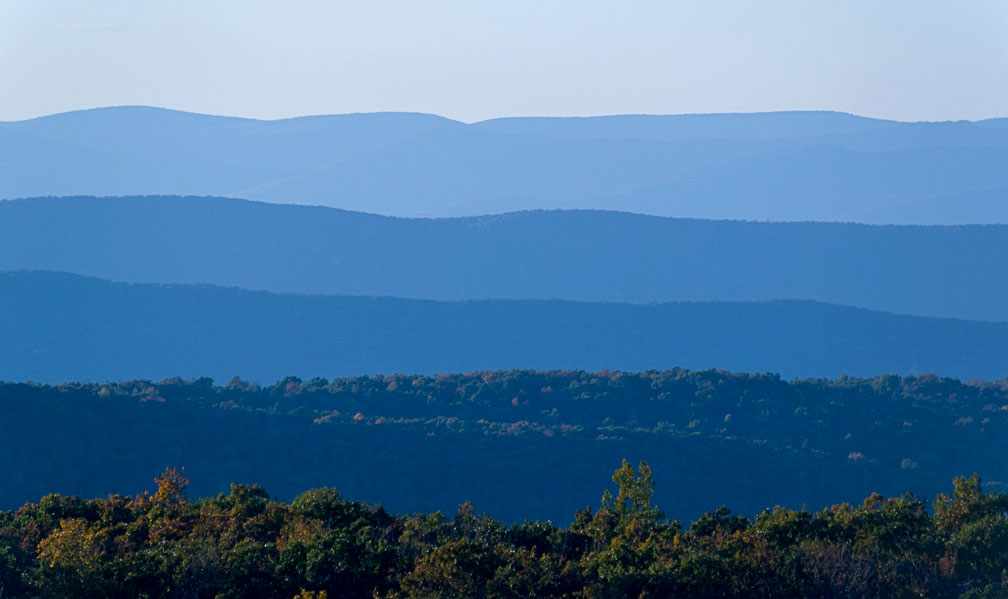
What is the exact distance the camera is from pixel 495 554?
1972 cm

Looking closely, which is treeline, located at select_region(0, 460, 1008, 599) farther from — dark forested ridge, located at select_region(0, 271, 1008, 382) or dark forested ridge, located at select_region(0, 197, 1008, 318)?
dark forested ridge, located at select_region(0, 197, 1008, 318)

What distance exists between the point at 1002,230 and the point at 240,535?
172 m

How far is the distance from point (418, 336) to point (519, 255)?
55.1 m

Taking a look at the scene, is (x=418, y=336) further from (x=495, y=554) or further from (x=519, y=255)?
(x=495, y=554)

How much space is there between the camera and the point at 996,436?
236 ft

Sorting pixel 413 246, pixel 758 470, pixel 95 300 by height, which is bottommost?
pixel 758 470

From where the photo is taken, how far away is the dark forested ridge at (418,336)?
12281 centimetres

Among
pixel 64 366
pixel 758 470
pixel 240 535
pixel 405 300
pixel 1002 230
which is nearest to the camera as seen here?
pixel 240 535

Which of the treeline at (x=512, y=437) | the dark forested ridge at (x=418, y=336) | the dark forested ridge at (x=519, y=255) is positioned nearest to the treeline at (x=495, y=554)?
the treeline at (x=512, y=437)

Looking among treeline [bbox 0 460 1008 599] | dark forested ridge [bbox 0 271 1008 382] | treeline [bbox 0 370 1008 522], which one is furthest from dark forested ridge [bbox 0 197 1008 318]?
treeline [bbox 0 460 1008 599]

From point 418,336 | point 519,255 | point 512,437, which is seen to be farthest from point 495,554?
point 519,255

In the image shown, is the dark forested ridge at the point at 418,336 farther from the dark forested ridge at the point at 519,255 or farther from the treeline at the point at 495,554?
the treeline at the point at 495,554

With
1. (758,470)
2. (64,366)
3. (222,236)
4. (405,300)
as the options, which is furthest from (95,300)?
(758,470)

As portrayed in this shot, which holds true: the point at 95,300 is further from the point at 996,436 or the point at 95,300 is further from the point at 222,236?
the point at 996,436
